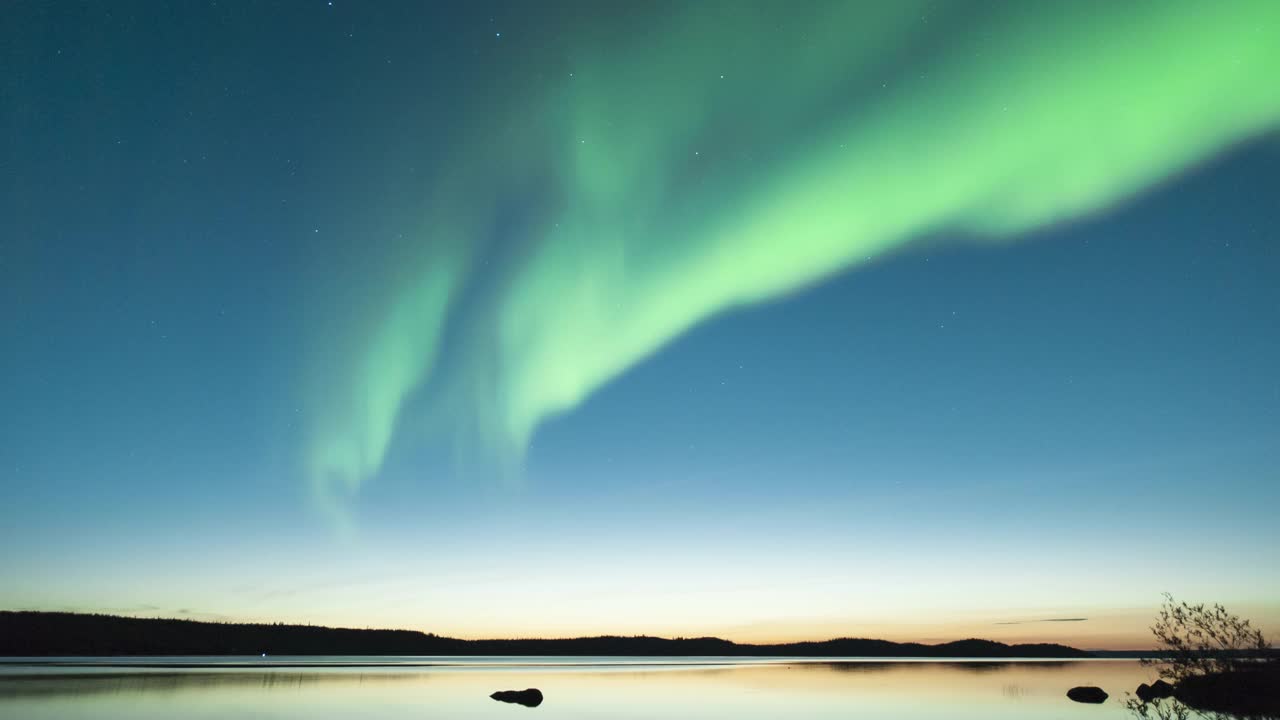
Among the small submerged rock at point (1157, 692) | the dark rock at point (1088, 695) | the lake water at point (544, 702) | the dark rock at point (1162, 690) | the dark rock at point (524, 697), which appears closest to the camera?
the lake water at point (544, 702)

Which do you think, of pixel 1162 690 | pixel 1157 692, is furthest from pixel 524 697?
pixel 1162 690

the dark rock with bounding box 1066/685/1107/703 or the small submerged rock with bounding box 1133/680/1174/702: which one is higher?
the small submerged rock with bounding box 1133/680/1174/702

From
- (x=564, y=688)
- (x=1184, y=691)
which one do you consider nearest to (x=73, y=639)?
(x=564, y=688)

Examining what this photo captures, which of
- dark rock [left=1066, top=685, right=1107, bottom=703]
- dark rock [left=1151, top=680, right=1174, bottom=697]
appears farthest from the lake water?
dark rock [left=1151, top=680, right=1174, bottom=697]

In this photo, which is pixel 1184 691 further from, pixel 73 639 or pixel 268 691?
pixel 73 639

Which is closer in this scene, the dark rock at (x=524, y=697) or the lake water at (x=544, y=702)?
the lake water at (x=544, y=702)

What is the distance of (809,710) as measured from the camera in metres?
42.8

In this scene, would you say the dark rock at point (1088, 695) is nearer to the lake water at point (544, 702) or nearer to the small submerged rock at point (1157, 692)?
the lake water at point (544, 702)

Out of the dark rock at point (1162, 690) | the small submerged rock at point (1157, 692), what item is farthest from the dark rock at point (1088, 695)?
the dark rock at point (1162, 690)

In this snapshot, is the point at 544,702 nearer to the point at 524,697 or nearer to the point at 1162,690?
the point at 524,697

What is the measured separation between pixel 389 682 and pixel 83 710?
103ft

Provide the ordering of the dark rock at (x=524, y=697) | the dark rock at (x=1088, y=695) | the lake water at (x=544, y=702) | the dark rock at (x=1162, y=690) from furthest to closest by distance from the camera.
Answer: the dark rock at (x=1088, y=695) < the dark rock at (x=524, y=697) < the dark rock at (x=1162, y=690) < the lake water at (x=544, y=702)

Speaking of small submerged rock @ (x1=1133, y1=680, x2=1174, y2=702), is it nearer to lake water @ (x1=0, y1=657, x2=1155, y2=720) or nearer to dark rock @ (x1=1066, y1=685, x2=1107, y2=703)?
lake water @ (x1=0, y1=657, x2=1155, y2=720)

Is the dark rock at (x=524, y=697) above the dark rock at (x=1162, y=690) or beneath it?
beneath
